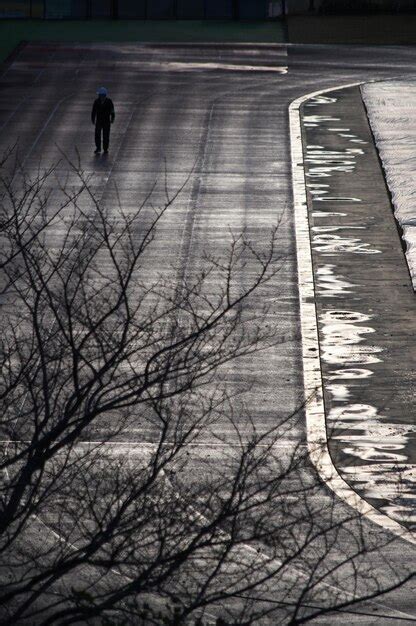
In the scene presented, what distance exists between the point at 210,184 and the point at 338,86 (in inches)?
484

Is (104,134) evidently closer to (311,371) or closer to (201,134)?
(201,134)

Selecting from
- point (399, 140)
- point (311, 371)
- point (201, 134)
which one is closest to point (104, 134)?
point (201, 134)

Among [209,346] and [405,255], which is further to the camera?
[405,255]

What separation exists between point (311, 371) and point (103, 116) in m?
15.6

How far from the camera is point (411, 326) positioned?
93.0 ft

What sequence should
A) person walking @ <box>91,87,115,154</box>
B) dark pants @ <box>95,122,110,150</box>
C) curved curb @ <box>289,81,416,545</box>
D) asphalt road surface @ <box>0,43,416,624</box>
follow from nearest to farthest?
curved curb @ <box>289,81,416,545</box>, asphalt road surface @ <box>0,43,416,624</box>, person walking @ <box>91,87,115,154</box>, dark pants @ <box>95,122,110,150</box>

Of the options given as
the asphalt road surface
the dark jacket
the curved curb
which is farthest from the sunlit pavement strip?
the dark jacket

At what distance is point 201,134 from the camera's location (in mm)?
43969

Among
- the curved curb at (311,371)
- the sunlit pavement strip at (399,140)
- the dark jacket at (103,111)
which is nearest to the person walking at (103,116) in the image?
the dark jacket at (103,111)

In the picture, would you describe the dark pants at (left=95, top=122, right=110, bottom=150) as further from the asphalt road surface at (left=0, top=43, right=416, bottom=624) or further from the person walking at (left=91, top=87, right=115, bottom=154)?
the asphalt road surface at (left=0, top=43, right=416, bottom=624)

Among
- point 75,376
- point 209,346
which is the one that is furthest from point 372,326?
point 75,376

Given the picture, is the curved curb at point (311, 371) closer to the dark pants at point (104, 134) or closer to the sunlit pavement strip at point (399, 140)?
the sunlit pavement strip at point (399, 140)

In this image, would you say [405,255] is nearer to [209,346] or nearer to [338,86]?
[209,346]

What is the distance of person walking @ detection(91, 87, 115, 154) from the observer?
3916 centimetres
